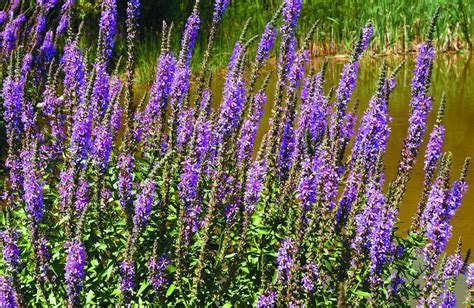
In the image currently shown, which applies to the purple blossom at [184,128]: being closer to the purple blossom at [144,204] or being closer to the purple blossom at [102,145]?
the purple blossom at [102,145]

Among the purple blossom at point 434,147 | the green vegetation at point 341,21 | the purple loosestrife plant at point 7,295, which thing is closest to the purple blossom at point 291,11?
the purple blossom at point 434,147

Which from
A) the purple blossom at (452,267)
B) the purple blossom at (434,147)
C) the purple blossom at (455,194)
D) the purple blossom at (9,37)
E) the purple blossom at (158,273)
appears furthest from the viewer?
the purple blossom at (9,37)

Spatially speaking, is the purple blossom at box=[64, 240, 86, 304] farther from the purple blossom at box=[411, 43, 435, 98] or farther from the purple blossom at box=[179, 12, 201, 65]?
the purple blossom at box=[411, 43, 435, 98]

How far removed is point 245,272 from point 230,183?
2.08 feet

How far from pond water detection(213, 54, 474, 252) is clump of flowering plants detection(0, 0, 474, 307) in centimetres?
96

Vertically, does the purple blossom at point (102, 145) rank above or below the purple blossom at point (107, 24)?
below

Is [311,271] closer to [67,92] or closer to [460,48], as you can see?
[67,92]

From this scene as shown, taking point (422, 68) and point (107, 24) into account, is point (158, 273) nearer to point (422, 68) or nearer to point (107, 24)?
point (107, 24)

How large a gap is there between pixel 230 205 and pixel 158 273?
64 cm

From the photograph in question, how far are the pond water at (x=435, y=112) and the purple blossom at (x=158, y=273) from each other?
192 cm

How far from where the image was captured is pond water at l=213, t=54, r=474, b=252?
7016 millimetres

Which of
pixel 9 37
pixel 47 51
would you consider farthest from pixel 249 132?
pixel 9 37

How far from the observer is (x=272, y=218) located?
4.33 meters

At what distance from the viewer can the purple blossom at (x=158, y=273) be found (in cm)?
383
